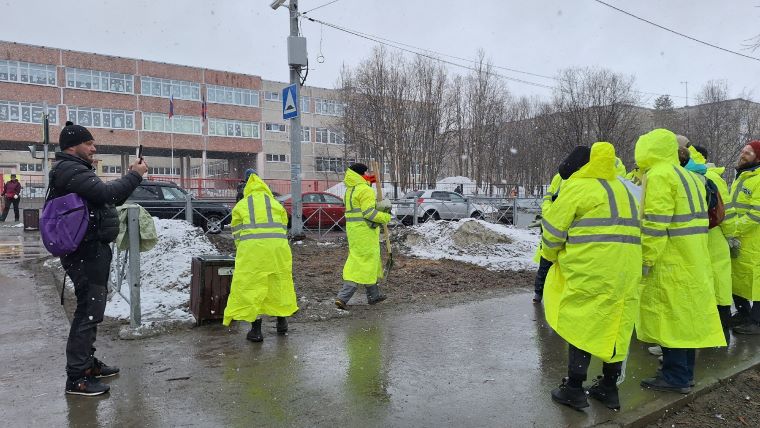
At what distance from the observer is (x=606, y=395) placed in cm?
374

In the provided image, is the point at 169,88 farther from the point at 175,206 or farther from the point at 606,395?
the point at 606,395

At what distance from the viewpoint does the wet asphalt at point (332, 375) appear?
141 inches

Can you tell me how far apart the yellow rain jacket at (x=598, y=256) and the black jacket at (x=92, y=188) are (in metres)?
3.14

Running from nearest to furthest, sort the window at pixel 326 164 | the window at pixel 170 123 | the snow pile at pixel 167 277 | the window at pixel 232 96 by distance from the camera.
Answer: the snow pile at pixel 167 277 → the window at pixel 170 123 → the window at pixel 232 96 → the window at pixel 326 164

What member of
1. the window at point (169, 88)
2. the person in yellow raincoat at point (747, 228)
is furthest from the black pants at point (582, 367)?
the window at point (169, 88)

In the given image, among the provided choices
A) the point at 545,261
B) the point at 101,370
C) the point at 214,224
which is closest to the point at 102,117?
the point at 214,224

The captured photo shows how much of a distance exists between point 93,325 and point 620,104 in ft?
124

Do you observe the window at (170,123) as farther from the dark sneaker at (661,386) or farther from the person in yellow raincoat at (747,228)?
the dark sneaker at (661,386)

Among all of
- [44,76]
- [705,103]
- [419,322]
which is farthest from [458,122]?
[419,322]

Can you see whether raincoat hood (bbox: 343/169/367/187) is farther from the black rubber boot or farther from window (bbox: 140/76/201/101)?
window (bbox: 140/76/201/101)

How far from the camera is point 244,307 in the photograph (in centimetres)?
518

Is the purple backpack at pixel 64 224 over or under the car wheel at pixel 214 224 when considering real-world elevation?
over

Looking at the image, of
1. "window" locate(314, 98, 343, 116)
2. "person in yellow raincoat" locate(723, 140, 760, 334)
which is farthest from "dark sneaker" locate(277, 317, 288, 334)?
"window" locate(314, 98, 343, 116)

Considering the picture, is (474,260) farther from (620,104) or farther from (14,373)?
(620,104)
